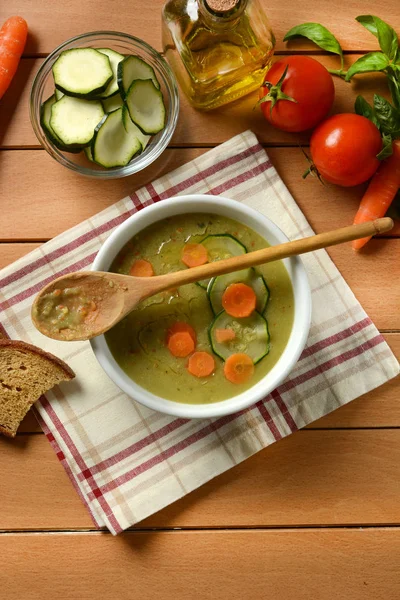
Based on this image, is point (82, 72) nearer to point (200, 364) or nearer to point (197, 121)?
point (197, 121)

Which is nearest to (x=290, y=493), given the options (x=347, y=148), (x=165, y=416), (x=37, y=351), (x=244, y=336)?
(x=165, y=416)

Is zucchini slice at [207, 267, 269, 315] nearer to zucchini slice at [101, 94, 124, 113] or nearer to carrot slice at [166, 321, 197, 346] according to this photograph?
carrot slice at [166, 321, 197, 346]

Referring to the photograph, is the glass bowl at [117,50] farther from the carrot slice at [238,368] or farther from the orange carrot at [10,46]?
the carrot slice at [238,368]

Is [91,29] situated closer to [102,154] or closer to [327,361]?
[102,154]

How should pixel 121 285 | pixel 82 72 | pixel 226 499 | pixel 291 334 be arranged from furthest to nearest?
pixel 226 499 → pixel 82 72 → pixel 291 334 → pixel 121 285

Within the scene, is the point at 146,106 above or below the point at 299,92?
above

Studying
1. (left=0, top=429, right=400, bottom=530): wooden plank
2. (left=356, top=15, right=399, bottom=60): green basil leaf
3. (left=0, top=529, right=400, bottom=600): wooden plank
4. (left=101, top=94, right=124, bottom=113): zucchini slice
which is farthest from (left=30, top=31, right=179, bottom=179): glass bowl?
(left=0, top=529, right=400, bottom=600): wooden plank
